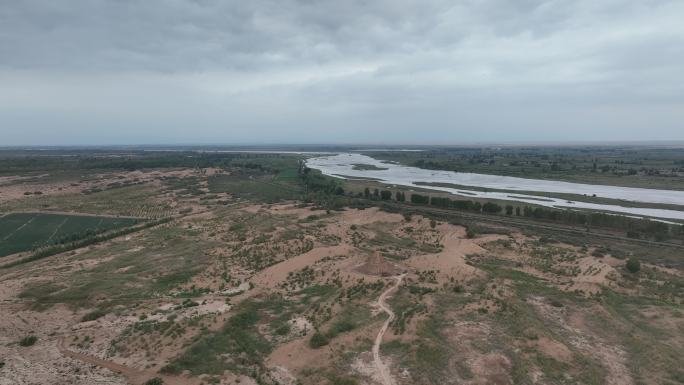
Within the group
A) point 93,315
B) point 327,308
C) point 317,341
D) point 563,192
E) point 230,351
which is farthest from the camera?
point 563,192

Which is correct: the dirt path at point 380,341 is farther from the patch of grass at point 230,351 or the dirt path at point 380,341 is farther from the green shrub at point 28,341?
the green shrub at point 28,341

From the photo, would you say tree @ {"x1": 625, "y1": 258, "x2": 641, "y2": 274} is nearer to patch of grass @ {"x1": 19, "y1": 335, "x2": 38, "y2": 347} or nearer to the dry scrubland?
the dry scrubland

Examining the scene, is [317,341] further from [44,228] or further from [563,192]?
[563,192]

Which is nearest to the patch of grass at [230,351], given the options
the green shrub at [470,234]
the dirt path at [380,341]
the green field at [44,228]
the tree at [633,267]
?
the dirt path at [380,341]

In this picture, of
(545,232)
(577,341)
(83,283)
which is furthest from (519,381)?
(545,232)

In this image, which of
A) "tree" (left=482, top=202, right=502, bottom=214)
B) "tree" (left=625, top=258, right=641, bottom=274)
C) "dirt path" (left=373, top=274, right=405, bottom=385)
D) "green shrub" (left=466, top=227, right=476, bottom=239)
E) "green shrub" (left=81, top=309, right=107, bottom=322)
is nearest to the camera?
"dirt path" (left=373, top=274, right=405, bottom=385)

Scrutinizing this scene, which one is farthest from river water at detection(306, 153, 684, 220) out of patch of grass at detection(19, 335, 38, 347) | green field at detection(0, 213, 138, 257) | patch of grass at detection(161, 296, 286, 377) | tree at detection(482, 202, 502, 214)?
patch of grass at detection(19, 335, 38, 347)

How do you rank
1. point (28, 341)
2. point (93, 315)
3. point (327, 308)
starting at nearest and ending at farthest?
point (28, 341)
point (93, 315)
point (327, 308)

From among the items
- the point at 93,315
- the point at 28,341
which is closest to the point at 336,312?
the point at 93,315
